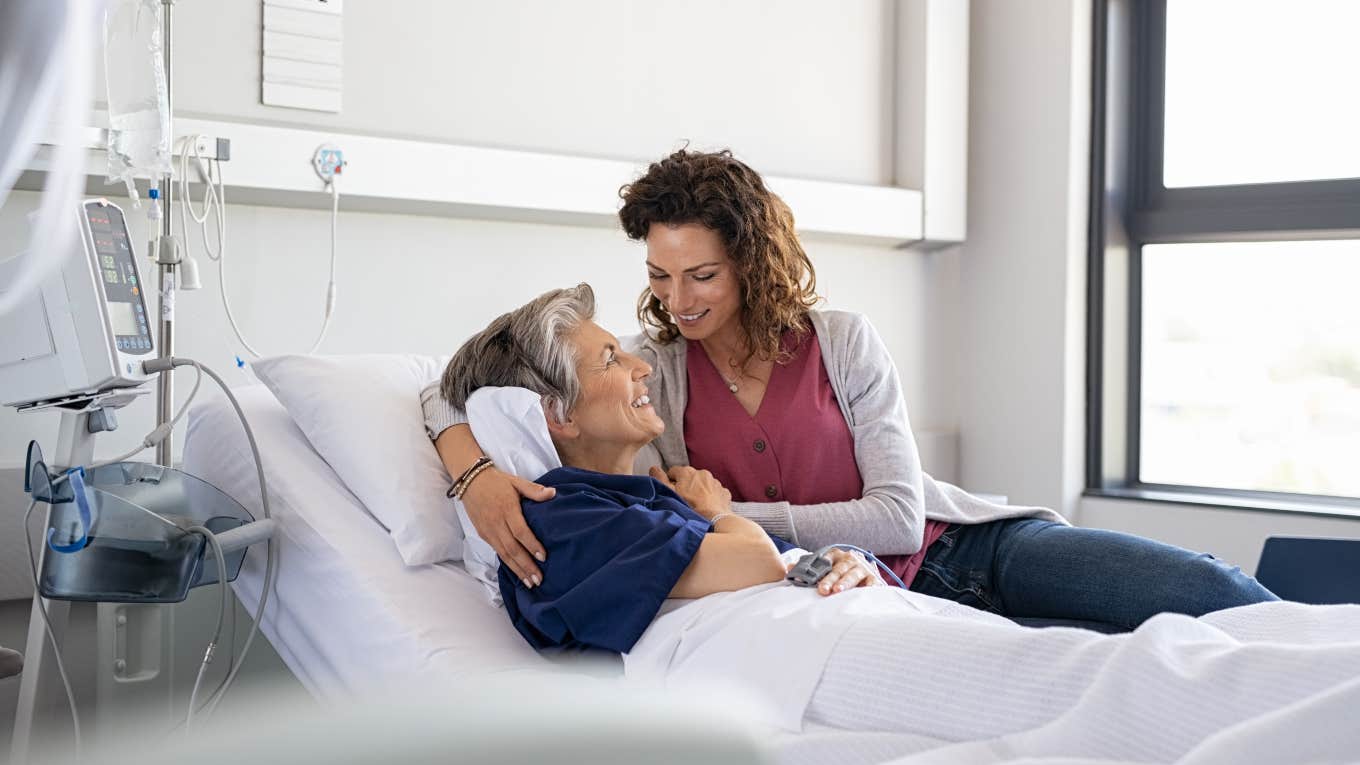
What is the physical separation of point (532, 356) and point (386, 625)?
0.41 meters

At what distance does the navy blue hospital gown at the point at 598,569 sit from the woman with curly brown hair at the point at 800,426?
1.22ft

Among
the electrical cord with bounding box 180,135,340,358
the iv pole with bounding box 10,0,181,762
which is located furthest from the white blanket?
the electrical cord with bounding box 180,135,340,358

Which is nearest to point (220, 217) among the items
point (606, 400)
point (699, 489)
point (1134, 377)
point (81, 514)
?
point (81, 514)

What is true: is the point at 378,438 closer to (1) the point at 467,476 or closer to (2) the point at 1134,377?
(1) the point at 467,476

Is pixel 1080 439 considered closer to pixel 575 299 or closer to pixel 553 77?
pixel 553 77

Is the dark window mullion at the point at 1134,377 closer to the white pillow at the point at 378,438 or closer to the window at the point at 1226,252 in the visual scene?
the window at the point at 1226,252

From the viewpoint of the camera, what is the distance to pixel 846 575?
1572mm

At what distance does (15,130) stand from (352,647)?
1164 mm

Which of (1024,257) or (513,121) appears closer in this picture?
(513,121)

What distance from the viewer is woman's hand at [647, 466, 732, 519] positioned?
183cm

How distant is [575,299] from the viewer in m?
1.85

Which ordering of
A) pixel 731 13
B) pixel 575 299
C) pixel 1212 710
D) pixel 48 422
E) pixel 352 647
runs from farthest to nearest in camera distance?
pixel 731 13 < pixel 48 422 < pixel 575 299 < pixel 352 647 < pixel 1212 710

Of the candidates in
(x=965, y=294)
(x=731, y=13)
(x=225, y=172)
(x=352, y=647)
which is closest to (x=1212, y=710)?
(x=352, y=647)

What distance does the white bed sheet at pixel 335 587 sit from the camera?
164cm
